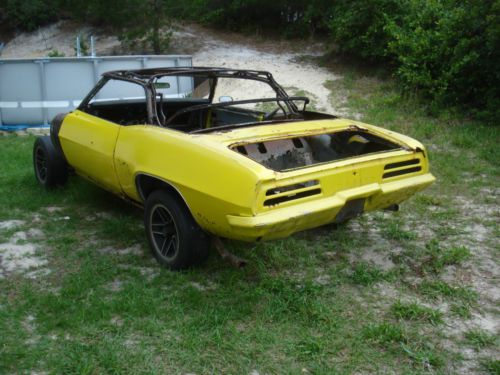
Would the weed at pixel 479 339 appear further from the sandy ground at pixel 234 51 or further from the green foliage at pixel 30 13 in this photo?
the green foliage at pixel 30 13

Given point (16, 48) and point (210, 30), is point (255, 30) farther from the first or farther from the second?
point (16, 48)

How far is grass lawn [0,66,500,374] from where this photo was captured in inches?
125

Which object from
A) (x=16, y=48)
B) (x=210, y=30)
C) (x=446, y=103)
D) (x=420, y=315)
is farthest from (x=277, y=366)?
(x=16, y=48)

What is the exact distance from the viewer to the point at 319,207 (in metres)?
3.70

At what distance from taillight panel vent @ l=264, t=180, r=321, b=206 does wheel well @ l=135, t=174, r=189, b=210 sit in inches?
32.9

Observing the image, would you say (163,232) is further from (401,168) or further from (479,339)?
(479,339)

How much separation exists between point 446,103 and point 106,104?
6331 mm

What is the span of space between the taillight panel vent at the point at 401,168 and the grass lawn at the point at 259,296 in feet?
2.38

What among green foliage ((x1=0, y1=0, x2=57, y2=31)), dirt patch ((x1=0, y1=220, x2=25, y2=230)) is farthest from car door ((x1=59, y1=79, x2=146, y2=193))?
green foliage ((x1=0, y1=0, x2=57, y2=31))

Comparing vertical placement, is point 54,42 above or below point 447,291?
above

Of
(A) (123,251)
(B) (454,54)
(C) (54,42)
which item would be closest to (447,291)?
Answer: (A) (123,251)

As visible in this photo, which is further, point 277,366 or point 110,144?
point 110,144

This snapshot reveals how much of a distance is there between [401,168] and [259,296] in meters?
1.49

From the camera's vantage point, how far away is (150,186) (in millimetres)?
4469
